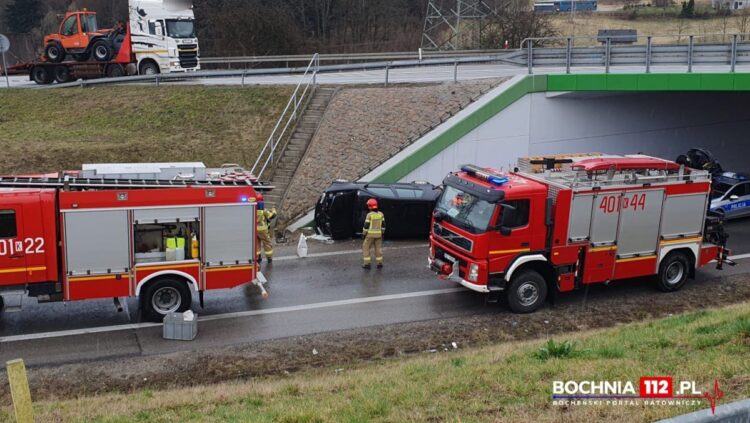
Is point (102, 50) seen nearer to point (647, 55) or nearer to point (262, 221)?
point (262, 221)

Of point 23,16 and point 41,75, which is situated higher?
point 23,16

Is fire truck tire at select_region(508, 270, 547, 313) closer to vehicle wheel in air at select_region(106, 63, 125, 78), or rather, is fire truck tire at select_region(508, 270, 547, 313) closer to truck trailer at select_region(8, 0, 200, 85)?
truck trailer at select_region(8, 0, 200, 85)

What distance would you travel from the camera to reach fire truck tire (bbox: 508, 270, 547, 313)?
43.8ft

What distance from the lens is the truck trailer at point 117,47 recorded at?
2936 cm

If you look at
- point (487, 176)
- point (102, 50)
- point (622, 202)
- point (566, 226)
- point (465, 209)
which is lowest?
point (566, 226)

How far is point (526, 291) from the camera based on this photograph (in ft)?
44.2

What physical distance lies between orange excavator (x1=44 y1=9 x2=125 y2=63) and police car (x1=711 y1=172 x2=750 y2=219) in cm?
2260

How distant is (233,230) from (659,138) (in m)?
16.7

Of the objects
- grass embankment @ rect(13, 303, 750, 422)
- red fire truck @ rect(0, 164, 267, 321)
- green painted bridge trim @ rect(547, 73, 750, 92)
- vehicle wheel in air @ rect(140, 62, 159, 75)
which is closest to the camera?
grass embankment @ rect(13, 303, 750, 422)

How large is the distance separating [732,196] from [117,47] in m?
22.9

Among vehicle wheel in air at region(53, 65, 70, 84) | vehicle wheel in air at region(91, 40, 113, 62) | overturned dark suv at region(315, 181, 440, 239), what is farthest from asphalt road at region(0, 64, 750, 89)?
overturned dark suv at region(315, 181, 440, 239)

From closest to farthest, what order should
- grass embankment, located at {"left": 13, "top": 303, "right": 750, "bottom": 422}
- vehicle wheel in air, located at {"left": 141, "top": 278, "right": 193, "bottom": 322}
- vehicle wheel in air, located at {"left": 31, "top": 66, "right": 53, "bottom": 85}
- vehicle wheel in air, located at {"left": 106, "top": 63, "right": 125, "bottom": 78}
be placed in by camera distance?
grass embankment, located at {"left": 13, "top": 303, "right": 750, "bottom": 422} < vehicle wheel in air, located at {"left": 141, "top": 278, "right": 193, "bottom": 322} < vehicle wheel in air, located at {"left": 31, "top": 66, "right": 53, "bottom": 85} < vehicle wheel in air, located at {"left": 106, "top": 63, "right": 125, "bottom": 78}

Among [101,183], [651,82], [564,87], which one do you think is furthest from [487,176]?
[651,82]

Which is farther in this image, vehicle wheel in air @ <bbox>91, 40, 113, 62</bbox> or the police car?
vehicle wheel in air @ <bbox>91, 40, 113, 62</bbox>
